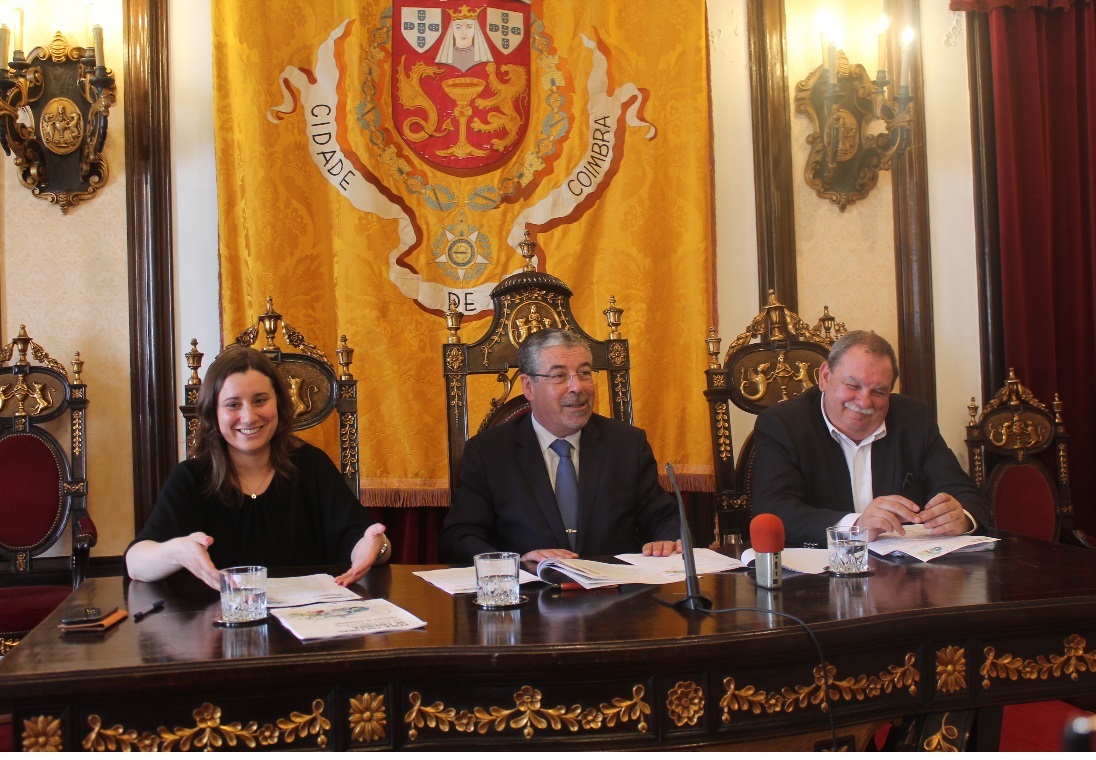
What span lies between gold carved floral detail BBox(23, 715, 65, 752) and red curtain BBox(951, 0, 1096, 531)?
13.0 ft

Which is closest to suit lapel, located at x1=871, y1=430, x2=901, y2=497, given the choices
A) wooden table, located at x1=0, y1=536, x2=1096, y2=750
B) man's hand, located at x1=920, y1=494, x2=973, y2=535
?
Answer: man's hand, located at x1=920, y1=494, x2=973, y2=535

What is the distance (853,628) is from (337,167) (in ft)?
9.24

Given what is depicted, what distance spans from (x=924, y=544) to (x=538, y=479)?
104 centimetres

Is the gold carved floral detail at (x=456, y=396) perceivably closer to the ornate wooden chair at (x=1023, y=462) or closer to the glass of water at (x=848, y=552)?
the glass of water at (x=848, y=552)

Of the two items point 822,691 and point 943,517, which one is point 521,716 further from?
point 943,517

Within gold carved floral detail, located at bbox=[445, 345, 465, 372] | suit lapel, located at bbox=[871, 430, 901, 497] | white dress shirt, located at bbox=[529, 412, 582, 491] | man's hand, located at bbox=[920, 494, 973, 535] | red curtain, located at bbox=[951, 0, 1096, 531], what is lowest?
man's hand, located at bbox=[920, 494, 973, 535]

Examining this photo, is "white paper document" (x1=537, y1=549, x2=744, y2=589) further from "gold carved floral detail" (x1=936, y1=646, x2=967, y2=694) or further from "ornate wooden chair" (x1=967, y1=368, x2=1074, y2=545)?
"ornate wooden chair" (x1=967, y1=368, x2=1074, y2=545)

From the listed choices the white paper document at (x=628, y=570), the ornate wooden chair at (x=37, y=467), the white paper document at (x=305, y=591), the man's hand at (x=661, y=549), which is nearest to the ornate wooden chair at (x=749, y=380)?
the man's hand at (x=661, y=549)

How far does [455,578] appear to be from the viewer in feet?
6.78

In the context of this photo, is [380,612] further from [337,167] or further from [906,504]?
[337,167]

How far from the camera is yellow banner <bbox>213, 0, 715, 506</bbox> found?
12.2 ft

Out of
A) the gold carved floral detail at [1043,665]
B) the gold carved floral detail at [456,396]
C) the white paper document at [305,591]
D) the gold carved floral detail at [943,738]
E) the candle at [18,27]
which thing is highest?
the candle at [18,27]

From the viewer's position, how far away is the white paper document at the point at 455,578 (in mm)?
1947

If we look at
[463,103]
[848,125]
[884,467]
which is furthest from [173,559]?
[848,125]
